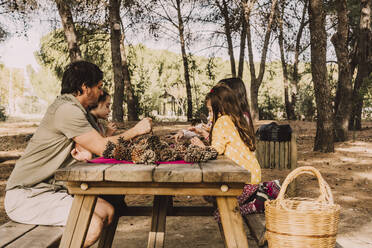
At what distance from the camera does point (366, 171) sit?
804 centimetres

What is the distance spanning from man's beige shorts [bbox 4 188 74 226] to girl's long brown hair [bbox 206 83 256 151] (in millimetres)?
1472

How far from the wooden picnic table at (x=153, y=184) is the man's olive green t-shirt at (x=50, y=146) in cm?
48

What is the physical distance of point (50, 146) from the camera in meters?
2.63

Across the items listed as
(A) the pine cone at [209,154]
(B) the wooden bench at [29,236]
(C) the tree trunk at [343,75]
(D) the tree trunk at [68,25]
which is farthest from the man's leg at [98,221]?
(C) the tree trunk at [343,75]

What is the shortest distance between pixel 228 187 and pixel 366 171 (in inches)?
270

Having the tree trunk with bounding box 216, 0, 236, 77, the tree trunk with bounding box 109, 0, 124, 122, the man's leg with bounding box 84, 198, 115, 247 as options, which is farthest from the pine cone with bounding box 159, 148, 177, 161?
the tree trunk with bounding box 216, 0, 236, 77

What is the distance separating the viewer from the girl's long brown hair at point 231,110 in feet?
11.0

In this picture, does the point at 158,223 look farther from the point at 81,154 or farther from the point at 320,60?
the point at 320,60

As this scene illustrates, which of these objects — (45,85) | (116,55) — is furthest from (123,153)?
(45,85)

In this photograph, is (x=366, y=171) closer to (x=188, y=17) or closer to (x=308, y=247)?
(x=308, y=247)

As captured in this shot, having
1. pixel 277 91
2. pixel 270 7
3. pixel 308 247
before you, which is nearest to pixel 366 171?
pixel 308 247

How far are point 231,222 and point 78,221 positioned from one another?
85 centimetres

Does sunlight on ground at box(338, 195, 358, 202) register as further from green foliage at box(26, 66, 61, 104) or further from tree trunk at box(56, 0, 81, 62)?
green foliage at box(26, 66, 61, 104)

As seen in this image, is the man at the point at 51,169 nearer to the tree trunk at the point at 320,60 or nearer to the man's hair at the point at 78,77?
the man's hair at the point at 78,77
